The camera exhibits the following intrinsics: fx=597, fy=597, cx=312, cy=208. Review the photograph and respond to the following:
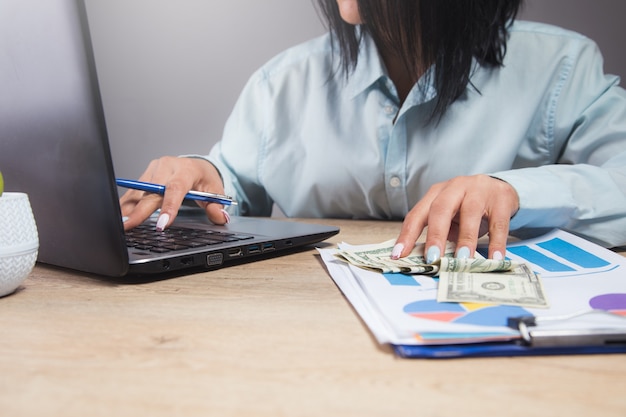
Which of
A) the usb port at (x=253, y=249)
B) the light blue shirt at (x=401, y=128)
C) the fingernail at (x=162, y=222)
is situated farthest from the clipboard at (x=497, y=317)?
the light blue shirt at (x=401, y=128)

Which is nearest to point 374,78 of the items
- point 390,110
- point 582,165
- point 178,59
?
point 390,110

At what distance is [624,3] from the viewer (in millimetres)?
1890

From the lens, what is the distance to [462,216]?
26.1 inches

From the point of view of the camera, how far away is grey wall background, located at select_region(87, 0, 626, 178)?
87.2 inches

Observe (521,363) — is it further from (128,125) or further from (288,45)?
(128,125)

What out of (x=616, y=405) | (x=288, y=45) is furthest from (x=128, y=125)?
(x=616, y=405)

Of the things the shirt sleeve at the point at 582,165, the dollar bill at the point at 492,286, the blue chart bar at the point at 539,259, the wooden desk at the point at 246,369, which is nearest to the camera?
the wooden desk at the point at 246,369

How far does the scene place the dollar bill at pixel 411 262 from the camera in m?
0.57

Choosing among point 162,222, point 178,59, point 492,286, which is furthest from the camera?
point 178,59

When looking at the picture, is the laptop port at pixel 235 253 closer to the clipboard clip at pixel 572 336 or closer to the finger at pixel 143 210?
the finger at pixel 143 210

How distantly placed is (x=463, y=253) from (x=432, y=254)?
1.4 inches

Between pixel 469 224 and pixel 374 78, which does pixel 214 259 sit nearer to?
pixel 469 224

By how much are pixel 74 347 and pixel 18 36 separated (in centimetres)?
29

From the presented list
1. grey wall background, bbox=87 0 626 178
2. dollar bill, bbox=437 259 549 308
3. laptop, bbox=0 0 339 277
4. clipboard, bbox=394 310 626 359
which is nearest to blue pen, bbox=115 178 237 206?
laptop, bbox=0 0 339 277
